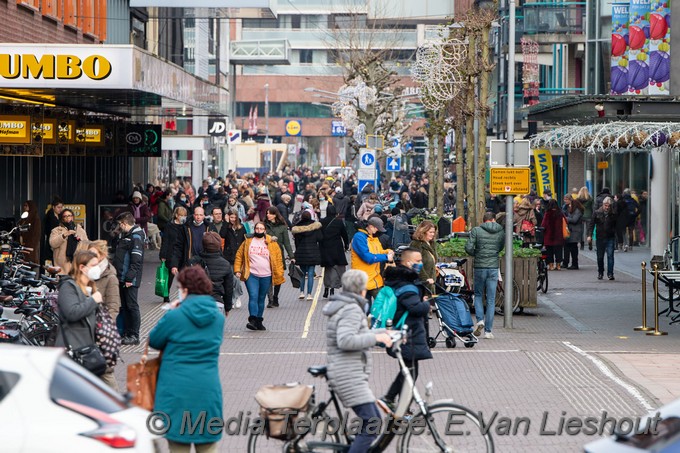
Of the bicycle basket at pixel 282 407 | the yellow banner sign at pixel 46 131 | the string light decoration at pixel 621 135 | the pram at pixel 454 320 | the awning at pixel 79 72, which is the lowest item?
the pram at pixel 454 320

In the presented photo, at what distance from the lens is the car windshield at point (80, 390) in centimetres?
712

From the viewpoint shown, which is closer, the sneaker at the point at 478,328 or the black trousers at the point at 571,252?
the sneaker at the point at 478,328

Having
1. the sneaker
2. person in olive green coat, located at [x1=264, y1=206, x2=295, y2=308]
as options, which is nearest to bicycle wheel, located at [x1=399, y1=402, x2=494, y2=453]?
the sneaker

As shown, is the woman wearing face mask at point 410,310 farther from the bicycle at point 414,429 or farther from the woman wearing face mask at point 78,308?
the woman wearing face mask at point 78,308

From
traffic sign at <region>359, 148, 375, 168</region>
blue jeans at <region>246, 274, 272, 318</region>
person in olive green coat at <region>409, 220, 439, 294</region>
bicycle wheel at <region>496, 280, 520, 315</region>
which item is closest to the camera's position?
person in olive green coat at <region>409, 220, 439, 294</region>

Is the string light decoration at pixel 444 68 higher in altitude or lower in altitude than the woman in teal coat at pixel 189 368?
higher

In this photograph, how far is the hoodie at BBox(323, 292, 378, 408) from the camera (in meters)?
8.76

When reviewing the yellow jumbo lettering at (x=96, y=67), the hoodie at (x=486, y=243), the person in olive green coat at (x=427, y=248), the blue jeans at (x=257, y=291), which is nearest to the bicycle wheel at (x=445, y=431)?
the person in olive green coat at (x=427, y=248)

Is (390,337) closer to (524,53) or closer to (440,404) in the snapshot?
(440,404)

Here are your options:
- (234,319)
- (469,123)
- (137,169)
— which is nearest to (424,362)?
(234,319)

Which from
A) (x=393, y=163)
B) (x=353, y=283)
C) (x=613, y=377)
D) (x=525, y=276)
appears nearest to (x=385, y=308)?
(x=353, y=283)

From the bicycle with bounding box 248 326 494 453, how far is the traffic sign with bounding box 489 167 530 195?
31.9 ft

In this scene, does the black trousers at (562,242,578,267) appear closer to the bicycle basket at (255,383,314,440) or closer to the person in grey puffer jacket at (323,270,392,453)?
the person in grey puffer jacket at (323,270,392,453)

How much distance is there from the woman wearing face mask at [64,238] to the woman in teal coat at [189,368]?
12427mm
